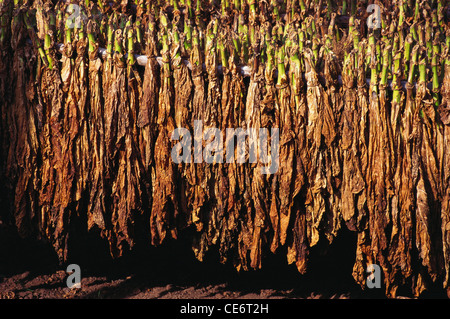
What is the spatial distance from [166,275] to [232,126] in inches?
35.4

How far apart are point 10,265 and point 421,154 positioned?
79.2 inches

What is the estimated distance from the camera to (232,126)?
2.24m

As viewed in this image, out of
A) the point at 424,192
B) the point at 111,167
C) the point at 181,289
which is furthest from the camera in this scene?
the point at 181,289

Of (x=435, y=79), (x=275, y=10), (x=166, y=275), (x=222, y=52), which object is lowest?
(x=166, y=275)

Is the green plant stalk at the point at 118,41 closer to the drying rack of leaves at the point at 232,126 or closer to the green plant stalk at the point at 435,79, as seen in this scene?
the drying rack of leaves at the point at 232,126

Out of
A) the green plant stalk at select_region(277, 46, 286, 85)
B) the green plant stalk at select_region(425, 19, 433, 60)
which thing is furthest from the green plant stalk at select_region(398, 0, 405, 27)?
the green plant stalk at select_region(277, 46, 286, 85)

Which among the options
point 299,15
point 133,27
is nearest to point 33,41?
point 133,27

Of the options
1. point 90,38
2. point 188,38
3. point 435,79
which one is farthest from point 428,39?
point 90,38

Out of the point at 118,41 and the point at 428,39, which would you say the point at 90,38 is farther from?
the point at 428,39

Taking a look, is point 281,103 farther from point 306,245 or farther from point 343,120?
point 306,245

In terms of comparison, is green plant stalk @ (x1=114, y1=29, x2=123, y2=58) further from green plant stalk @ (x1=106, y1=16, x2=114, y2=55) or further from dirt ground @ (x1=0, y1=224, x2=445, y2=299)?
dirt ground @ (x1=0, y1=224, x2=445, y2=299)

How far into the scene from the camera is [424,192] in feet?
7.09

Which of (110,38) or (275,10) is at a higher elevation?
(275,10)

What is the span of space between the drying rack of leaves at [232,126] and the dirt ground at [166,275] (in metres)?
0.20
